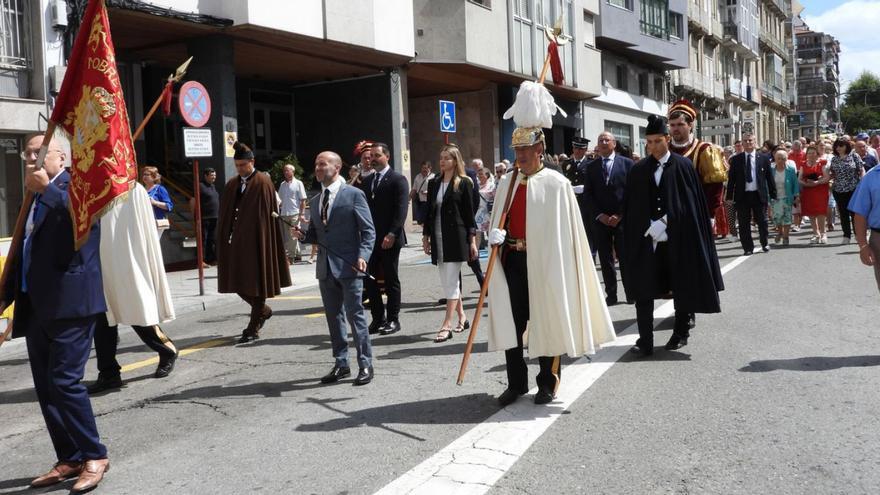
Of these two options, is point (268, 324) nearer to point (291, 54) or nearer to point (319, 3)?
point (319, 3)

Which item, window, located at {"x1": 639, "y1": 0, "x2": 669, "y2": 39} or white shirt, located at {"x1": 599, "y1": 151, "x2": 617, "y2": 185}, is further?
window, located at {"x1": 639, "y1": 0, "x2": 669, "y2": 39}

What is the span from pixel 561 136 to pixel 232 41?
58.8ft

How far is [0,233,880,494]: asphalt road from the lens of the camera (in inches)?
166

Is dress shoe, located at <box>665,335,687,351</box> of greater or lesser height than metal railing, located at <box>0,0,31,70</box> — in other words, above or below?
below

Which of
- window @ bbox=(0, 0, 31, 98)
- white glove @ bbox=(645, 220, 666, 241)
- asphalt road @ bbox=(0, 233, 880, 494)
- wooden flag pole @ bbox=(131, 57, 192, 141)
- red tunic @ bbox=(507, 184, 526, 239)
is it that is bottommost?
asphalt road @ bbox=(0, 233, 880, 494)

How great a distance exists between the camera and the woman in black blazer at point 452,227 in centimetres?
840

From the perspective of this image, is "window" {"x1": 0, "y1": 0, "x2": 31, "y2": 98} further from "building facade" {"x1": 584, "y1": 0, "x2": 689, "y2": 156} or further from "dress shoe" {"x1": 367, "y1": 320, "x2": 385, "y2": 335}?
"building facade" {"x1": 584, "y1": 0, "x2": 689, "y2": 156}

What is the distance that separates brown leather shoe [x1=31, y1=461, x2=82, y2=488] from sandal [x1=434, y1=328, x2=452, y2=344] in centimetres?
403

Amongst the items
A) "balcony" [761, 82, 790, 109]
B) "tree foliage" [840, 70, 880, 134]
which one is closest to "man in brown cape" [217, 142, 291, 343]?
"balcony" [761, 82, 790, 109]

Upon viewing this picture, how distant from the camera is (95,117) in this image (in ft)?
16.5

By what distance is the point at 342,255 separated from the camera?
6.69 meters

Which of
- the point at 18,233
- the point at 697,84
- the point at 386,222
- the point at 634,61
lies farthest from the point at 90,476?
the point at 697,84

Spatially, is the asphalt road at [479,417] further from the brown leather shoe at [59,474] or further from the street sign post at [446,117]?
the street sign post at [446,117]

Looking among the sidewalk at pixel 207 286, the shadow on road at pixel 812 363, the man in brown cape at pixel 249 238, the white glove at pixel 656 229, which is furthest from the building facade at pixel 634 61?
the shadow on road at pixel 812 363
